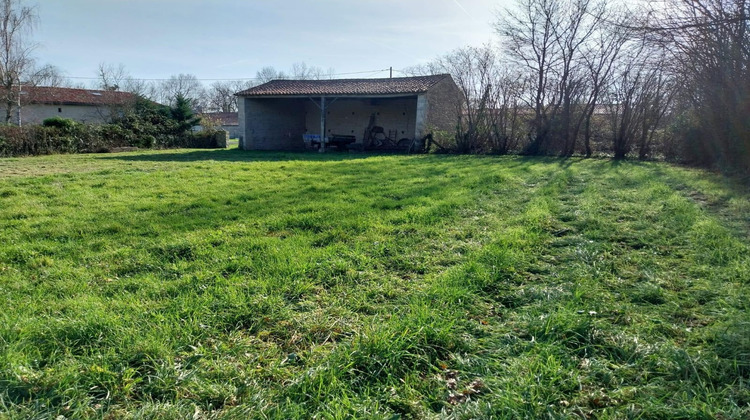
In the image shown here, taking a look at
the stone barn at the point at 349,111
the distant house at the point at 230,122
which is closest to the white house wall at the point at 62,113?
the stone barn at the point at 349,111

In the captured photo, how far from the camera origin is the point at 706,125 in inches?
426

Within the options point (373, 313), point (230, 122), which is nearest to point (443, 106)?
Result: point (373, 313)

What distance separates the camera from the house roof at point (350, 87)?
19203mm

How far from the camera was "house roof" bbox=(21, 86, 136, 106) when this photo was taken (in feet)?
88.6

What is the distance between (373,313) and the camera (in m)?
2.69

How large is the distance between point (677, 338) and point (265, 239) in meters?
3.61

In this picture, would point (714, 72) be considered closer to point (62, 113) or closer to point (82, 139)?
point (82, 139)

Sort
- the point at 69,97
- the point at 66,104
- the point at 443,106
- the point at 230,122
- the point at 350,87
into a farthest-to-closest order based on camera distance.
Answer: the point at 230,122, the point at 69,97, the point at 66,104, the point at 350,87, the point at 443,106

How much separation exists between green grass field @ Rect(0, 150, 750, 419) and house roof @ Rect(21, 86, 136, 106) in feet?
93.3

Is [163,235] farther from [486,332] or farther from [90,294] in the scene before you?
[486,332]

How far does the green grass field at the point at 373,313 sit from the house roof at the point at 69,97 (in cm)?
2845

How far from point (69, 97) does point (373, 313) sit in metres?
38.8

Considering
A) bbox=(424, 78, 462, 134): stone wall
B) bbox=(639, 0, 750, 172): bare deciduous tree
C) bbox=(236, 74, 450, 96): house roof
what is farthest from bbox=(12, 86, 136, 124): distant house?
bbox=(639, 0, 750, 172): bare deciduous tree

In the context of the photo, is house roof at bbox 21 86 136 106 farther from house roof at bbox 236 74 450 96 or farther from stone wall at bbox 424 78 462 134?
stone wall at bbox 424 78 462 134
